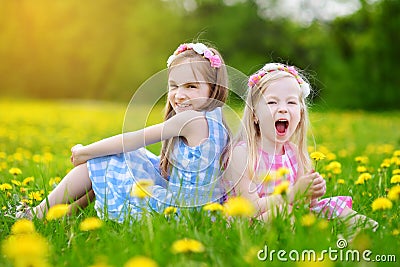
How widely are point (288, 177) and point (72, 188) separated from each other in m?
0.92

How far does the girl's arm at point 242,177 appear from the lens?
2.19 m

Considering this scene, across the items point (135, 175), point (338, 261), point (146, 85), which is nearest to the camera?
point (338, 261)

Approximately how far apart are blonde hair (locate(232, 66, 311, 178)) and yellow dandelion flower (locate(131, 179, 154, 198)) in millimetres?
413

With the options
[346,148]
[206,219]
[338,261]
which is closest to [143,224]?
[206,219]

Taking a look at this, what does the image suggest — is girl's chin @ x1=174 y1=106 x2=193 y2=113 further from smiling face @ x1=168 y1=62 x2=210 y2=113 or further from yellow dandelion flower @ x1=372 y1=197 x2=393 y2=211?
yellow dandelion flower @ x1=372 y1=197 x2=393 y2=211

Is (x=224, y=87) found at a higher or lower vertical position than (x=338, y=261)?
higher

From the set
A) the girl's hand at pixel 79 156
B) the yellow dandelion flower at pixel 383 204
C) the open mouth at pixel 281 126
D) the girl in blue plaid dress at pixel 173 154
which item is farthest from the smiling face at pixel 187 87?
the yellow dandelion flower at pixel 383 204

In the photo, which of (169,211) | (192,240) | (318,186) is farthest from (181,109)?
(192,240)

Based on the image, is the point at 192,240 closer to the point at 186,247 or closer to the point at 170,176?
the point at 186,247

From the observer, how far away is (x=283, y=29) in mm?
23656

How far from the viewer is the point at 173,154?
2.37 meters

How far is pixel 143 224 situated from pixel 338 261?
66 cm

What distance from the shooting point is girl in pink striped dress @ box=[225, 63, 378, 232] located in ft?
7.32

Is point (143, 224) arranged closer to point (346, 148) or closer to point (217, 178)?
point (217, 178)
